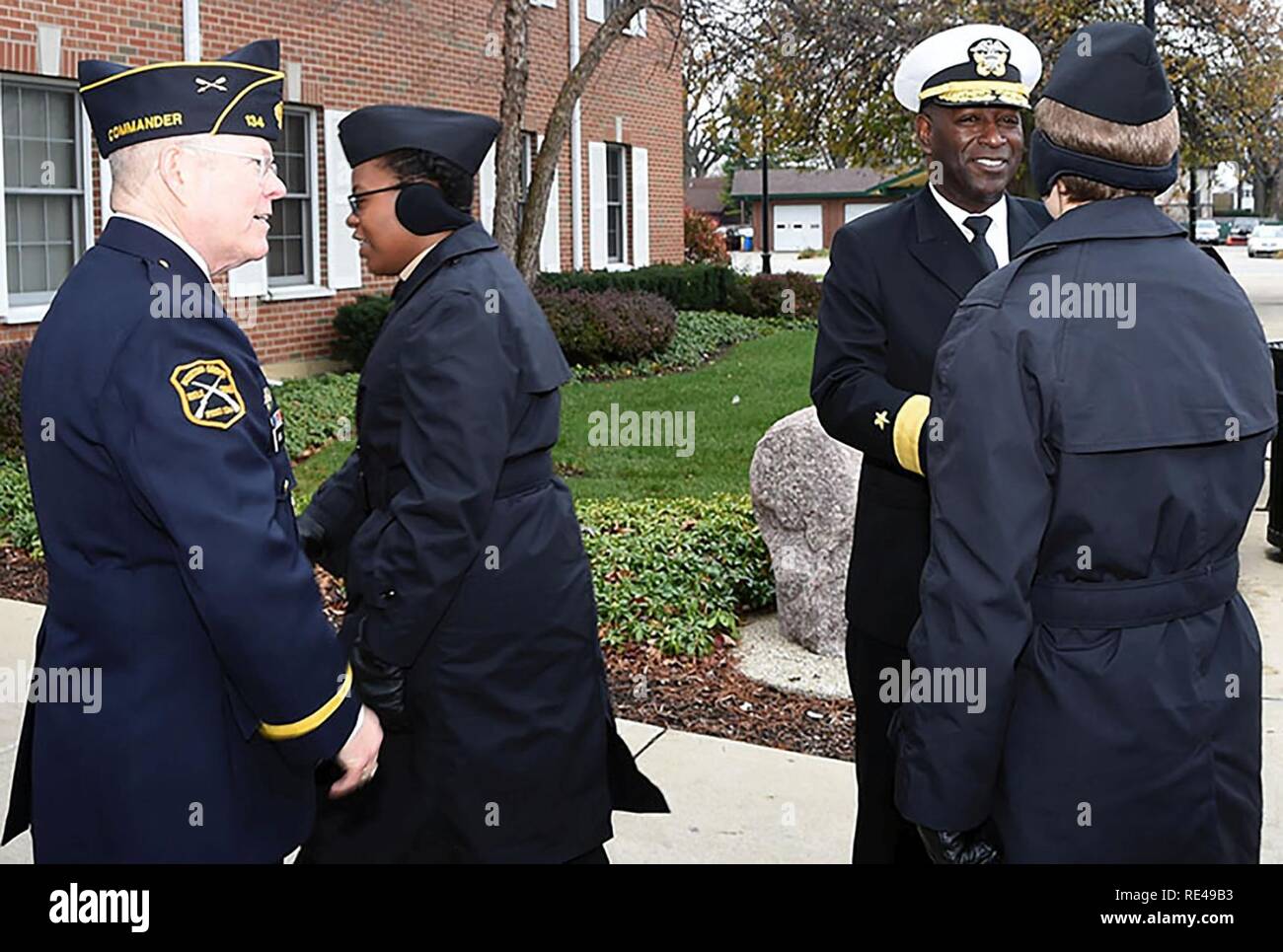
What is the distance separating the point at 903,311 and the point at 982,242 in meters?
0.27

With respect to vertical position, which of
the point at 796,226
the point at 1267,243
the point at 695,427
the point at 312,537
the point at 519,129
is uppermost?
the point at 796,226

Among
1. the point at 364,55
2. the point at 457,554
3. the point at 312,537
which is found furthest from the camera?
the point at 364,55

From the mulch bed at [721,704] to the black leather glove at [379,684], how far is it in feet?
8.12

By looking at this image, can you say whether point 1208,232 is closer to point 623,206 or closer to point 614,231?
point 623,206

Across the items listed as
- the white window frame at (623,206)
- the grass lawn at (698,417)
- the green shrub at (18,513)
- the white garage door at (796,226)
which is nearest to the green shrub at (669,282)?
the white window frame at (623,206)

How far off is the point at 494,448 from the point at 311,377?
12.3 m

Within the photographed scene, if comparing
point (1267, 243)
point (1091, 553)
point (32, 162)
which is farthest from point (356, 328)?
point (1267, 243)

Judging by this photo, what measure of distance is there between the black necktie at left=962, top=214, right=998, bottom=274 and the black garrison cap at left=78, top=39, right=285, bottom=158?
1743mm

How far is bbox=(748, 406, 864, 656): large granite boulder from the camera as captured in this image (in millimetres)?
6316

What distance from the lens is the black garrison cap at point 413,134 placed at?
3.33 meters

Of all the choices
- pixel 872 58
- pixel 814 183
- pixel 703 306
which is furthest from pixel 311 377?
pixel 814 183

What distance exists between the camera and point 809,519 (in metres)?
6.38

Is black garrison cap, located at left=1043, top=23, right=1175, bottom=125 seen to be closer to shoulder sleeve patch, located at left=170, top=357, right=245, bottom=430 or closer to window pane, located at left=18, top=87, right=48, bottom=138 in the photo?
shoulder sleeve patch, located at left=170, top=357, right=245, bottom=430

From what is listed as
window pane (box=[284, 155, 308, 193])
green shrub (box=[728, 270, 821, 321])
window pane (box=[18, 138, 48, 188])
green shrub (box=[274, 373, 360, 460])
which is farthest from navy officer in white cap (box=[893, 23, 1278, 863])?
green shrub (box=[728, 270, 821, 321])
